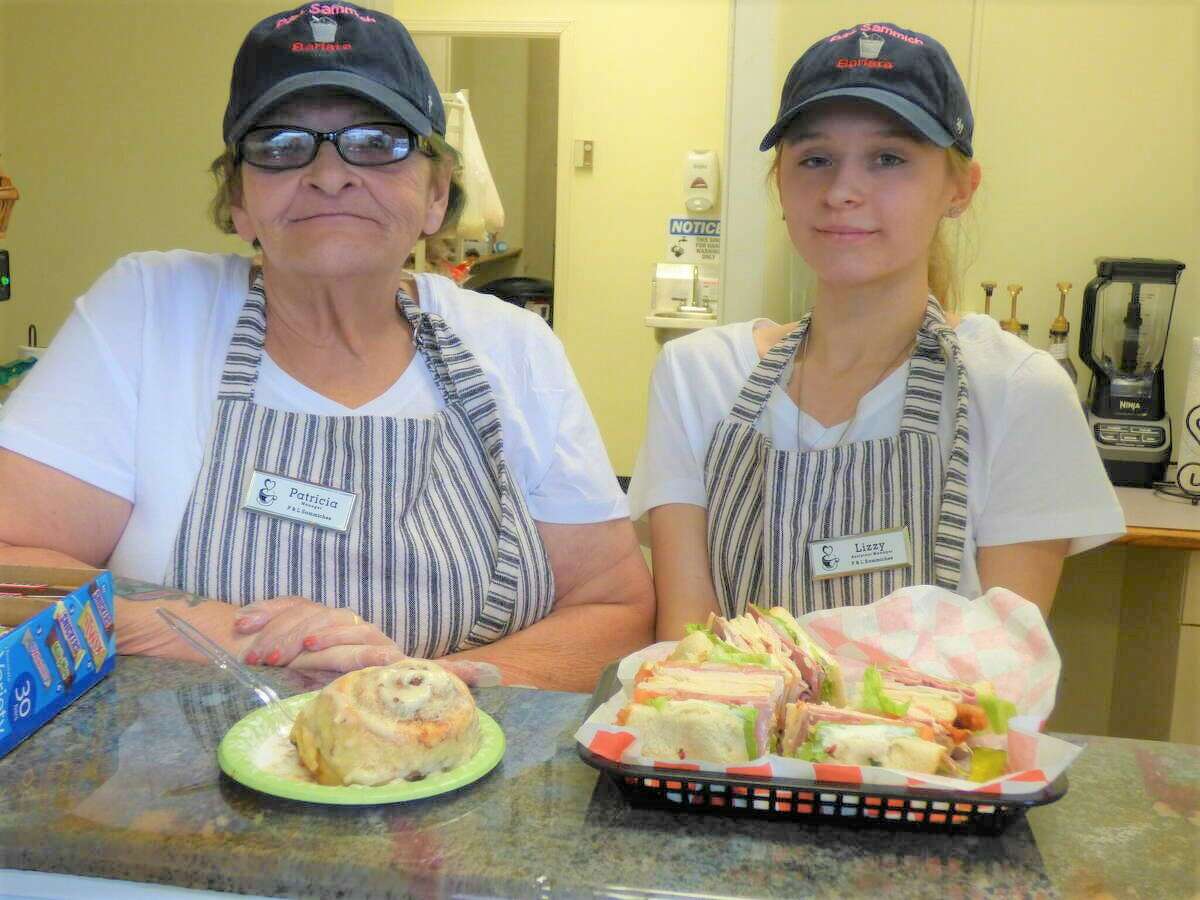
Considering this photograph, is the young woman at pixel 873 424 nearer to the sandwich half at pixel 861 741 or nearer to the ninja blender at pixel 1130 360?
the sandwich half at pixel 861 741

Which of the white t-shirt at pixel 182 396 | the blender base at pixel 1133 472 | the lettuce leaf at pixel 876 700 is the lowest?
the blender base at pixel 1133 472

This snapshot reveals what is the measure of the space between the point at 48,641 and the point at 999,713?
0.82m

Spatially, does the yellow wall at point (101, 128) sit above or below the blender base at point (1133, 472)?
above

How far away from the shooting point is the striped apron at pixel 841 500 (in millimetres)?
1657

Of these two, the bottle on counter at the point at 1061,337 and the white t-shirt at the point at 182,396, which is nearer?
the white t-shirt at the point at 182,396

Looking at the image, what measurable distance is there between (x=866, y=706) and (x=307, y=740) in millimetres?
455

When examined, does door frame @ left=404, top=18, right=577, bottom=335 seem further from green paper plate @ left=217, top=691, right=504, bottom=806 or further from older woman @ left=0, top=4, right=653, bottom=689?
green paper plate @ left=217, top=691, right=504, bottom=806

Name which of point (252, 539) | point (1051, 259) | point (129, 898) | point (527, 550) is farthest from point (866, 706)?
point (1051, 259)

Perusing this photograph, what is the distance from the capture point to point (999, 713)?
0.98 m

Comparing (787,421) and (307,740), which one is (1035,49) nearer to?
(787,421)

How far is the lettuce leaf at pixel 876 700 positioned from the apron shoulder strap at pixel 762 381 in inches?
32.4

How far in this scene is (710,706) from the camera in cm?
92

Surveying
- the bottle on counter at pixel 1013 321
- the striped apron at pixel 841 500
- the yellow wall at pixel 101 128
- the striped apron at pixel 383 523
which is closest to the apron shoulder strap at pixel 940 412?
the striped apron at pixel 841 500

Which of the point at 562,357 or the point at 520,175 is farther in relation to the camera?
the point at 520,175
